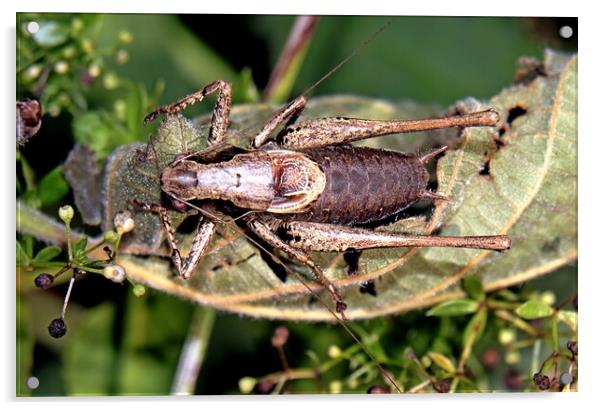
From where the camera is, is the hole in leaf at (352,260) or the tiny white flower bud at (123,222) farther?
the hole in leaf at (352,260)

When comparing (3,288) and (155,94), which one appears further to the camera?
(155,94)

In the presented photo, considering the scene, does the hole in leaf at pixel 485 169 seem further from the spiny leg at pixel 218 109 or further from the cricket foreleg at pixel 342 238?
the spiny leg at pixel 218 109

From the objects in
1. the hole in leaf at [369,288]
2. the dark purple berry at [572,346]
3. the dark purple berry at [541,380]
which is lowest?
the dark purple berry at [541,380]

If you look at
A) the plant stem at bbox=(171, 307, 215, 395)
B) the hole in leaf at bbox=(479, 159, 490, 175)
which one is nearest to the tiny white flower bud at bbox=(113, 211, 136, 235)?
the plant stem at bbox=(171, 307, 215, 395)

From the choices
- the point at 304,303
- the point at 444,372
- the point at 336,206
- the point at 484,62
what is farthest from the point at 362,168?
the point at 484,62

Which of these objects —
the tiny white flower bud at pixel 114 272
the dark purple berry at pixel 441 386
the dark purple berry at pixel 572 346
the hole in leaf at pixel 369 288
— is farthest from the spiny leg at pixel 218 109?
the dark purple berry at pixel 572 346

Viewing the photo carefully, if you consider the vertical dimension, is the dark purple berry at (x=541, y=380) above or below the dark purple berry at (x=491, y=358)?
above
